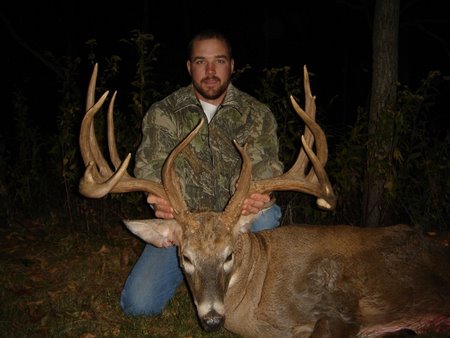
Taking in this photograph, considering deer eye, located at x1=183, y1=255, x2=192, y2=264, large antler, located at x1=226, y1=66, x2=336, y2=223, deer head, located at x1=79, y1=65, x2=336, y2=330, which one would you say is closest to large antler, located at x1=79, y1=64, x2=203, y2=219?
deer head, located at x1=79, y1=65, x2=336, y2=330

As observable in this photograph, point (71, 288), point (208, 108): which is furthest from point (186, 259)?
point (71, 288)

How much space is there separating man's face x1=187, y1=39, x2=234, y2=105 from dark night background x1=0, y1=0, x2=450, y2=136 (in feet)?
40.4

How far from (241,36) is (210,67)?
2349 centimetres

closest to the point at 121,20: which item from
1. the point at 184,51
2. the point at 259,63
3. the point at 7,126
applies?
the point at 184,51

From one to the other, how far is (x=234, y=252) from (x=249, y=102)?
1725 mm

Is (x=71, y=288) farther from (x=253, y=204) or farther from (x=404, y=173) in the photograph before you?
(x=404, y=173)

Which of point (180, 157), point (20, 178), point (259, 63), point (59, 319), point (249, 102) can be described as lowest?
point (59, 319)

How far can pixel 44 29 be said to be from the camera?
67.8 ft

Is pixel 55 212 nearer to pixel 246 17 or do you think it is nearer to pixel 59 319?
pixel 59 319

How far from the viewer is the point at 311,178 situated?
4.07 meters

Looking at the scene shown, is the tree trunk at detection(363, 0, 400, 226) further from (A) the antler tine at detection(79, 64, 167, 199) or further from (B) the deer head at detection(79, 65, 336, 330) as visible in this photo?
(A) the antler tine at detection(79, 64, 167, 199)

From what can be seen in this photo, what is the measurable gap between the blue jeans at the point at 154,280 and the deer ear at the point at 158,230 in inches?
25.5

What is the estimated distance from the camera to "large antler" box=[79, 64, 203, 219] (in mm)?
3682

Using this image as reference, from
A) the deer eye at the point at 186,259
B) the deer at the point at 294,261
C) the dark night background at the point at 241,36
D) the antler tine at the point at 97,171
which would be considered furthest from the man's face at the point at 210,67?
the dark night background at the point at 241,36
